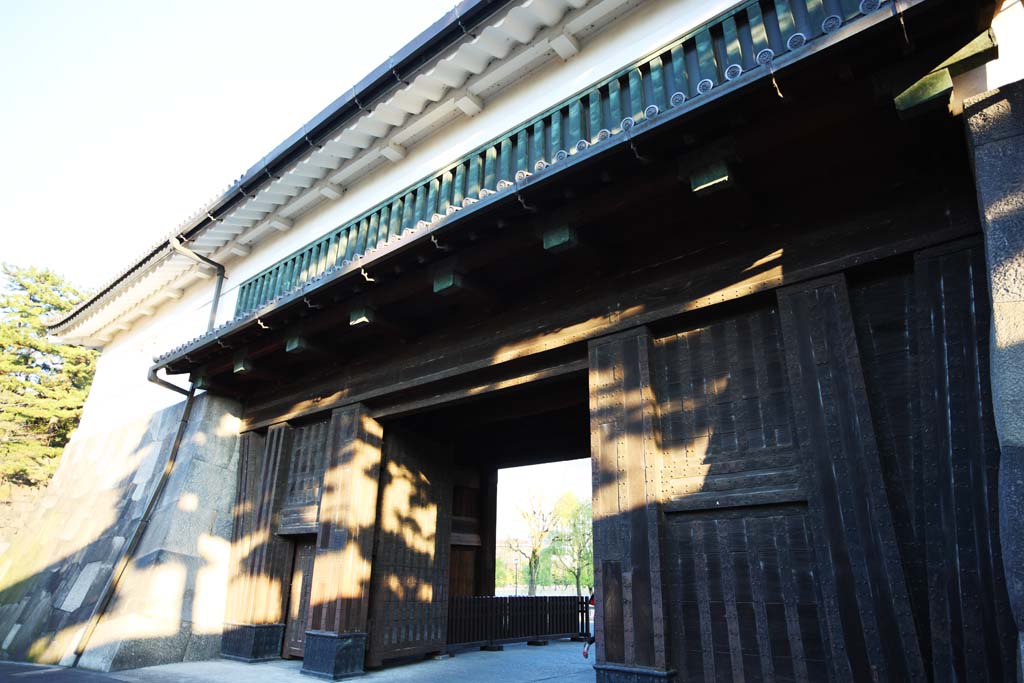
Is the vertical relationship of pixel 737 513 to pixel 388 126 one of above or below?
below

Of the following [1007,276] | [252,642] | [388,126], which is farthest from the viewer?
[388,126]

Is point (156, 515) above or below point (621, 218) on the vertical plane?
below

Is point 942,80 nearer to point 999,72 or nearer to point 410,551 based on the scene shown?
point 999,72

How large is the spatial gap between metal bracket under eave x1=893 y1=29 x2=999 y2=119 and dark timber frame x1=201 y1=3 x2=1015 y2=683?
0.29 feet

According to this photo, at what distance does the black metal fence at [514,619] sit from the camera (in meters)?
10.3

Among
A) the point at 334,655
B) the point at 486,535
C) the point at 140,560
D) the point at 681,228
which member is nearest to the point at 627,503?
the point at 681,228

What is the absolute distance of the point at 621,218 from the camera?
5.34 metres

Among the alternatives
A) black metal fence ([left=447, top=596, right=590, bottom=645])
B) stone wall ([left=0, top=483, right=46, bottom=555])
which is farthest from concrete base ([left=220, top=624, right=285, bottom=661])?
stone wall ([left=0, top=483, right=46, bottom=555])

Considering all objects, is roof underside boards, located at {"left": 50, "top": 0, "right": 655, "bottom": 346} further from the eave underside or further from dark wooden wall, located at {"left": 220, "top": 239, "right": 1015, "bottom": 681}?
dark wooden wall, located at {"left": 220, "top": 239, "right": 1015, "bottom": 681}

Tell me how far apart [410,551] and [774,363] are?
6070mm

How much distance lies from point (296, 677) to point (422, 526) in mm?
2576

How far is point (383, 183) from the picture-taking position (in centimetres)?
945

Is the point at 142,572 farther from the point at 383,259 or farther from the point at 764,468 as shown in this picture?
the point at 764,468

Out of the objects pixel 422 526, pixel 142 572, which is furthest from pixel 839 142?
pixel 142 572
